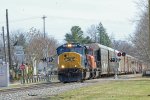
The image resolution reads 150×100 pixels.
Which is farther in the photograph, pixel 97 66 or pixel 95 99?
pixel 97 66

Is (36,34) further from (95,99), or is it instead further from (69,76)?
(95,99)

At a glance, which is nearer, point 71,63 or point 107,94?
point 107,94

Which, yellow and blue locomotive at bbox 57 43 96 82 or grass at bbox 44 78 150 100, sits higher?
yellow and blue locomotive at bbox 57 43 96 82

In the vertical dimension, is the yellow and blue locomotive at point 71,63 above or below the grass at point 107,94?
above

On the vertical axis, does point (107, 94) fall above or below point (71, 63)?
below

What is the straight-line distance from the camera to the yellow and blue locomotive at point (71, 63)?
151ft

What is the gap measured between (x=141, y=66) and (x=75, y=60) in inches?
2803

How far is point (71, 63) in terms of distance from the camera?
1827 inches

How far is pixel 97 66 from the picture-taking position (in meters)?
57.2

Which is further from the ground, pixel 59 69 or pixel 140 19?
pixel 140 19

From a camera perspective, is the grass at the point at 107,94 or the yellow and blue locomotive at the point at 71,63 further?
the yellow and blue locomotive at the point at 71,63

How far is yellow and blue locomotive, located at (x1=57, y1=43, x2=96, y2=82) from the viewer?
151 feet

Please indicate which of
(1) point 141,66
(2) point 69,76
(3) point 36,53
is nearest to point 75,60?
(2) point 69,76

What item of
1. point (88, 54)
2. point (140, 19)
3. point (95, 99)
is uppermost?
point (140, 19)
